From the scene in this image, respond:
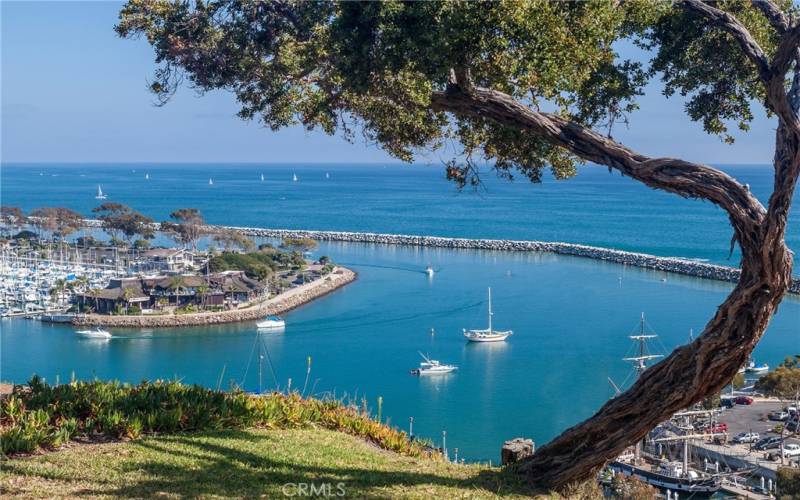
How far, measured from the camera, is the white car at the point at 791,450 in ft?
56.0

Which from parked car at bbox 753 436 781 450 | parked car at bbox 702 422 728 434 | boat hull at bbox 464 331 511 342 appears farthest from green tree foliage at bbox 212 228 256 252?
parked car at bbox 753 436 781 450

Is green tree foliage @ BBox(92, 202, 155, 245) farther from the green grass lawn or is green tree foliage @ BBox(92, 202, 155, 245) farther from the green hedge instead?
the green grass lawn

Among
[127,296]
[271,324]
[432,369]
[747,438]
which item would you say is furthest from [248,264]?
[747,438]

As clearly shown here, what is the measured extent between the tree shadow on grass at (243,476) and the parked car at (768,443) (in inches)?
597

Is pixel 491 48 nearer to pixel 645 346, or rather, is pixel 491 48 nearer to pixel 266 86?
pixel 266 86

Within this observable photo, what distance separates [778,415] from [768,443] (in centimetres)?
271

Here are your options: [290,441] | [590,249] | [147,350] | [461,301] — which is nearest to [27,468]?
[290,441]

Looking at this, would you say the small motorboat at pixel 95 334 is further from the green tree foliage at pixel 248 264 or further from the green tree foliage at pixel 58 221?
the green tree foliage at pixel 58 221

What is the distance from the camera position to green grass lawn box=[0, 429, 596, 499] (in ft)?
13.3

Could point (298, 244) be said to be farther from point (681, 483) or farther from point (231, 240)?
point (681, 483)

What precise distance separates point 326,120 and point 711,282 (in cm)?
3800

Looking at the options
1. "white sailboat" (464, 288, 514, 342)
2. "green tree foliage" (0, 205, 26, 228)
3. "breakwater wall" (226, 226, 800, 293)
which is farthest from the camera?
"green tree foliage" (0, 205, 26, 228)

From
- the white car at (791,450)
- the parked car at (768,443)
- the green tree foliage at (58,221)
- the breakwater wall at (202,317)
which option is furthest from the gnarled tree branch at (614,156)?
the green tree foliage at (58,221)

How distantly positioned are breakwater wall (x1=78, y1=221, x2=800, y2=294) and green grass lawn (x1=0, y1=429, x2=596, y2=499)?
3523 centimetres
